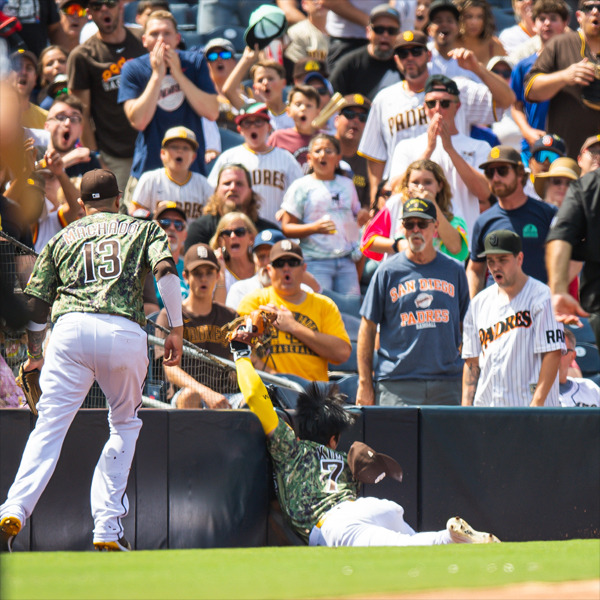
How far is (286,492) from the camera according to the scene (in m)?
6.50

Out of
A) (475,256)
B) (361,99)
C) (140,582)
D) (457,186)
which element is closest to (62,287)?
(140,582)

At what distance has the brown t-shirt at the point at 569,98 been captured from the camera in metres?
10.5

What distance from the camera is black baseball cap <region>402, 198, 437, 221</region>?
305 inches

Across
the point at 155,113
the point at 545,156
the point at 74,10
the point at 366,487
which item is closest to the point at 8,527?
the point at 366,487

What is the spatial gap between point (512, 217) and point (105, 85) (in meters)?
4.73

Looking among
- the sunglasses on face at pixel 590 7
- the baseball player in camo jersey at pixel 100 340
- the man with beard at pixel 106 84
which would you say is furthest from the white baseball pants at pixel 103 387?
the sunglasses on face at pixel 590 7

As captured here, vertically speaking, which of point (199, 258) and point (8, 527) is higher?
point (199, 258)

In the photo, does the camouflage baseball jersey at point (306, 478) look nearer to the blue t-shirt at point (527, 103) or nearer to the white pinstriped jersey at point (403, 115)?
the white pinstriped jersey at point (403, 115)

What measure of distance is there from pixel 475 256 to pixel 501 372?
155cm

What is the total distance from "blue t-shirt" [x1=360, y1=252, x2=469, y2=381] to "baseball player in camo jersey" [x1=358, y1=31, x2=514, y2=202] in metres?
2.78

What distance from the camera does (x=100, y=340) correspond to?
582cm

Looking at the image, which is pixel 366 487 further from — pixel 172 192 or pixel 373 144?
pixel 373 144

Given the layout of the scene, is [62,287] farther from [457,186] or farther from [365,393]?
[457,186]

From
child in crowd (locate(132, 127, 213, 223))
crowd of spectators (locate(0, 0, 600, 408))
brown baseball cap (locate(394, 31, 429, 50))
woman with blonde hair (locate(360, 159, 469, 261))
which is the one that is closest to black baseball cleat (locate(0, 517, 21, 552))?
crowd of spectators (locate(0, 0, 600, 408))
